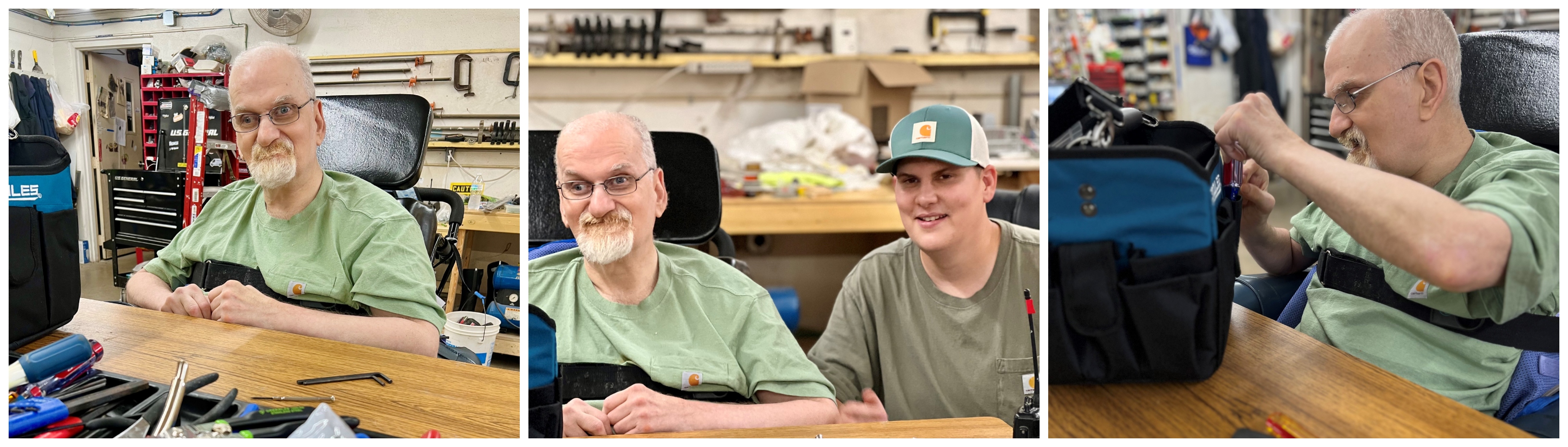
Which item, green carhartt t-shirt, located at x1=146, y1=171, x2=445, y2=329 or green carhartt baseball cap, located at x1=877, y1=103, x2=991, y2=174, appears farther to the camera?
green carhartt t-shirt, located at x1=146, y1=171, x2=445, y2=329

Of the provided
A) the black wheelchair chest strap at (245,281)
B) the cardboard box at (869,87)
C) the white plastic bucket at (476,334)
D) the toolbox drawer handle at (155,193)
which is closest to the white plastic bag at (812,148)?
the cardboard box at (869,87)

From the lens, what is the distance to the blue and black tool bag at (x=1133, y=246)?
4.33ft

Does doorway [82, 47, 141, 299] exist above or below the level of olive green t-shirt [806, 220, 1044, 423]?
above

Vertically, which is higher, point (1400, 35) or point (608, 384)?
point (1400, 35)

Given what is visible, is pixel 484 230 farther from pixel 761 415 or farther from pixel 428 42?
pixel 761 415

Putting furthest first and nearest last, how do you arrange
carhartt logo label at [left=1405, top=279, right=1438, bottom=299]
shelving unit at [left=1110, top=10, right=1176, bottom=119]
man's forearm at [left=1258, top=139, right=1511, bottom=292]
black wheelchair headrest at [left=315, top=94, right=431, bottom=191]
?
1. shelving unit at [left=1110, top=10, right=1176, bottom=119]
2. black wheelchair headrest at [left=315, top=94, right=431, bottom=191]
3. carhartt logo label at [left=1405, top=279, right=1438, bottom=299]
4. man's forearm at [left=1258, top=139, right=1511, bottom=292]

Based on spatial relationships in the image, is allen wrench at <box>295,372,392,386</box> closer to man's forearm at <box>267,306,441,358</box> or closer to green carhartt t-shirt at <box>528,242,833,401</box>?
man's forearm at <box>267,306,441,358</box>

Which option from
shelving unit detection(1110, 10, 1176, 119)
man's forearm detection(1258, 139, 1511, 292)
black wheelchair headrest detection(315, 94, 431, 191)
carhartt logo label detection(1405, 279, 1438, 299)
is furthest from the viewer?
shelving unit detection(1110, 10, 1176, 119)

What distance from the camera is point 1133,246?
4.38 ft

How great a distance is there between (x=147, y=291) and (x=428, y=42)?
31.4 inches

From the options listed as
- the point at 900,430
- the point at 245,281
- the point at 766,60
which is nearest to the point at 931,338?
the point at 900,430

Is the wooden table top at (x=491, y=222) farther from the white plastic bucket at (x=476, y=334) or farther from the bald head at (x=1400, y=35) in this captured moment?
the bald head at (x=1400, y=35)

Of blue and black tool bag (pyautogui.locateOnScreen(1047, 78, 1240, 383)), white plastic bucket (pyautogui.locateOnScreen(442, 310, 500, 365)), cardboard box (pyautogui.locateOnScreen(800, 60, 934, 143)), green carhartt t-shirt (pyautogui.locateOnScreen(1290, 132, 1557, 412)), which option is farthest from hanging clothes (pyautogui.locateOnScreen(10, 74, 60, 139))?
green carhartt t-shirt (pyautogui.locateOnScreen(1290, 132, 1557, 412))

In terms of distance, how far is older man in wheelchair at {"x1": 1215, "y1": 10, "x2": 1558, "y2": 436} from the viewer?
1.35 m
